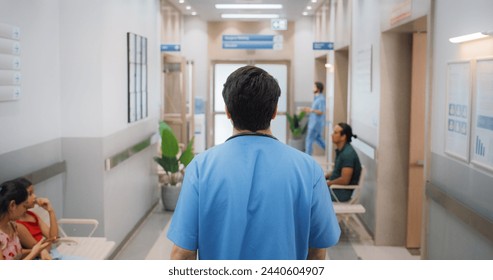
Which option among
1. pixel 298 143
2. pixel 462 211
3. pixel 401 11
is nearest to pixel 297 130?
pixel 298 143

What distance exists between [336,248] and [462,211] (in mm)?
2637

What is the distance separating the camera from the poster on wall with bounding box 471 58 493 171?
3.22 m

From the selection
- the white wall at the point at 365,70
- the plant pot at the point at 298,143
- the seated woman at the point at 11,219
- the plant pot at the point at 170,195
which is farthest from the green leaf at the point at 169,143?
the plant pot at the point at 298,143

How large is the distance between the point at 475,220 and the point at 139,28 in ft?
15.1

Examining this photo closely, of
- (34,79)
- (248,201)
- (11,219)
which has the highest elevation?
(34,79)

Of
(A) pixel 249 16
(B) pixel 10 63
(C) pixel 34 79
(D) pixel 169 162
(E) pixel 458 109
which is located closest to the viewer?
(E) pixel 458 109

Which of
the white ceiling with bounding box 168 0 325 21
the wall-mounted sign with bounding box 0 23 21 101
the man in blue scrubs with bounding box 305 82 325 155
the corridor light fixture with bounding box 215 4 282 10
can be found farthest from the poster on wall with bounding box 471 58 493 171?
the corridor light fixture with bounding box 215 4 282 10

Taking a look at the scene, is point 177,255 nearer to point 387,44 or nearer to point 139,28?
point 387,44

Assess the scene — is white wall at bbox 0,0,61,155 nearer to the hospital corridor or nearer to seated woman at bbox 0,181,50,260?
the hospital corridor

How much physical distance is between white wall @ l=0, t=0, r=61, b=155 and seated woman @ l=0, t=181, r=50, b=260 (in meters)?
0.49

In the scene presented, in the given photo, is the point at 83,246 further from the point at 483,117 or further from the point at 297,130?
the point at 297,130

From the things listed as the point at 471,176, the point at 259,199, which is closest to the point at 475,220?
the point at 471,176

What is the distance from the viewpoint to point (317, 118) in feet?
39.1

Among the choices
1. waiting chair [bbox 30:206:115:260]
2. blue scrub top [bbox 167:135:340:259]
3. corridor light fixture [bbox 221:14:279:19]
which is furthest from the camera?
corridor light fixture [bbox 221:14:279:19]
